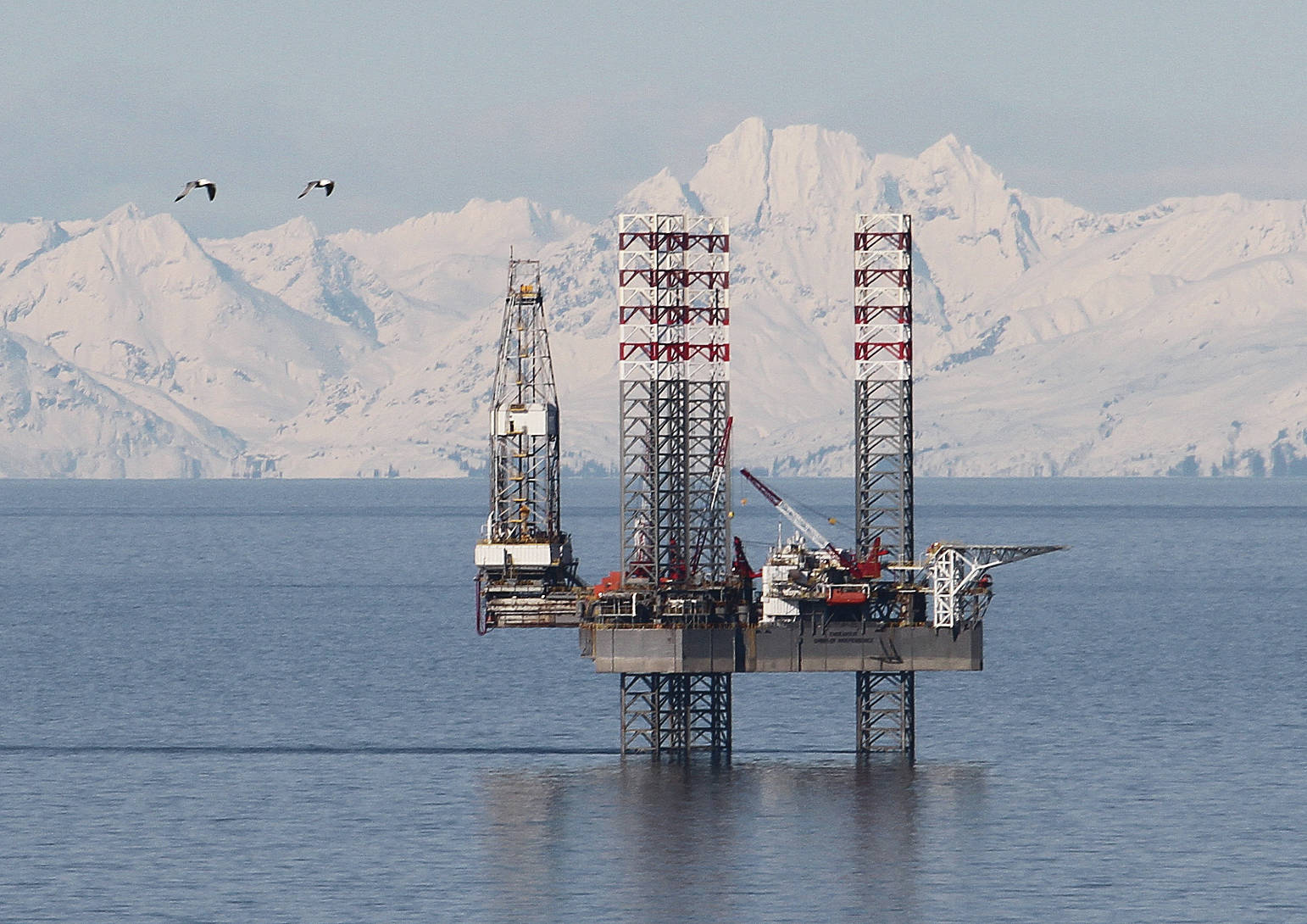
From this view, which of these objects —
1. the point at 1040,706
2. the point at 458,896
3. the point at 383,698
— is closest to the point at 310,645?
the point at 383,698

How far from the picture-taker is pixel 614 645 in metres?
105

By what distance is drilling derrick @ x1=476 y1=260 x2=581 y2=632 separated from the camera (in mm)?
112375

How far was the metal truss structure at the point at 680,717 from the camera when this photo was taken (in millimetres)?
113938

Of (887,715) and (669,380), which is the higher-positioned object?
(669,380)

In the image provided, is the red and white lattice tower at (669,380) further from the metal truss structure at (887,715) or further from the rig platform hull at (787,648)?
the metal truss structure at (887,715)

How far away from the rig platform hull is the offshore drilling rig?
7cm

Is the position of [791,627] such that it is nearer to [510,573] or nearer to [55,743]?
[510,573]

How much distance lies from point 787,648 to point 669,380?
1362cm

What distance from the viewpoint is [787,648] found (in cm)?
10631

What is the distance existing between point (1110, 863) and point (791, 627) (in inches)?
767

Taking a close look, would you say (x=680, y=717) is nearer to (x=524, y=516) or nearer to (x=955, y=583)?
(x=524, y=516)

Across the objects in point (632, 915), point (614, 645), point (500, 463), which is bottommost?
point (632, 915)

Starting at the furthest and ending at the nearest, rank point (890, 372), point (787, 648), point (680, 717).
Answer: point (680, 717), point (890, 372), point (787, 648)

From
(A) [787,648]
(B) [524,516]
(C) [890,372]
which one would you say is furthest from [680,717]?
(C) [890,372]
